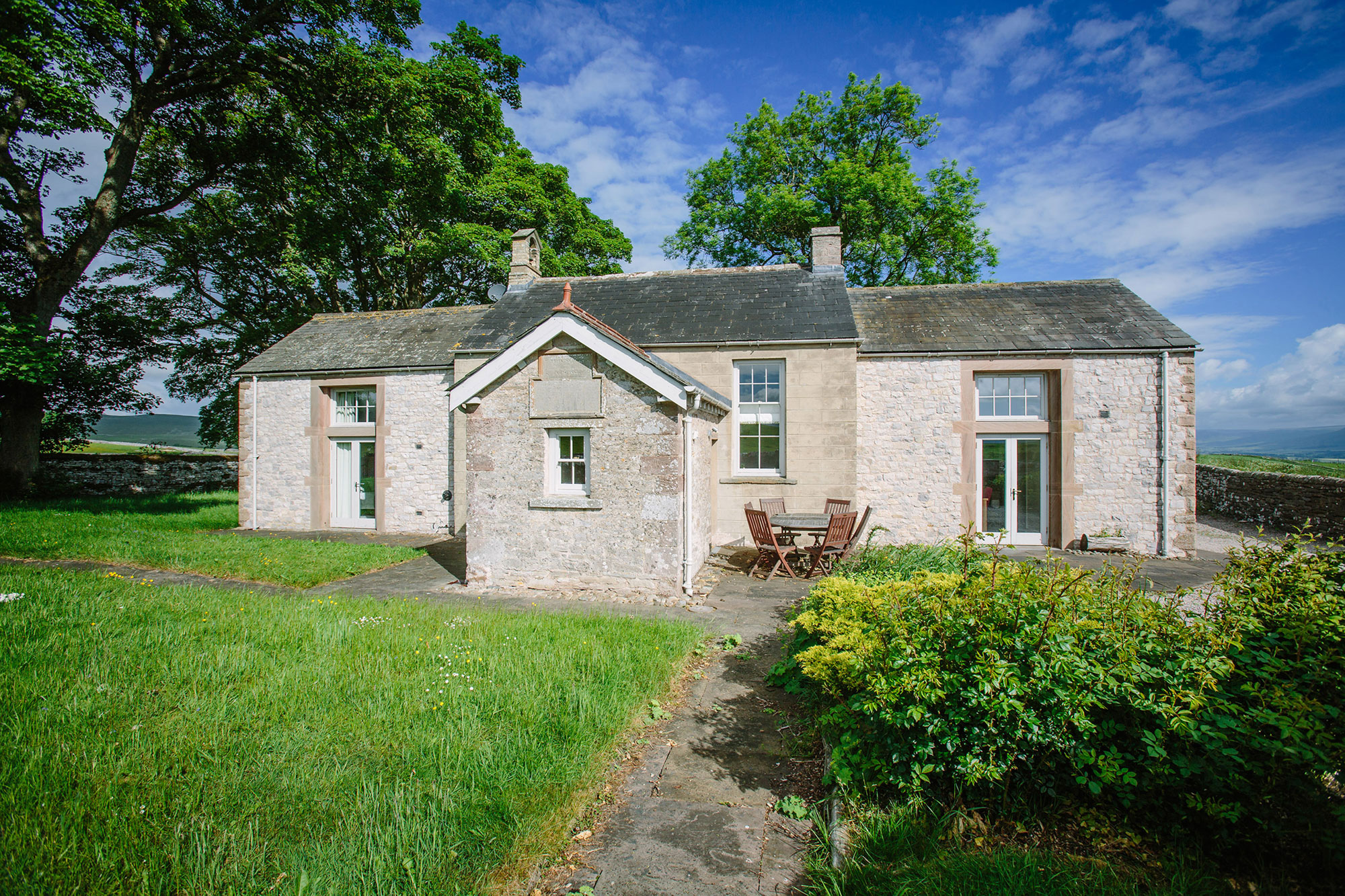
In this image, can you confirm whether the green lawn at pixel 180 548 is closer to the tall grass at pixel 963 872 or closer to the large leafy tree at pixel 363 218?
the tall grass at pixel 963 872

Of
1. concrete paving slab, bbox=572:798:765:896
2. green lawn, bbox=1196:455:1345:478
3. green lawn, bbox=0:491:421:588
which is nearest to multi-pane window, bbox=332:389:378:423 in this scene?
green lawn, bbox=0:491:421:588

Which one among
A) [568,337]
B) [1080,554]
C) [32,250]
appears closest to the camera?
[568,337]

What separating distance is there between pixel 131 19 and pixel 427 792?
2394cm

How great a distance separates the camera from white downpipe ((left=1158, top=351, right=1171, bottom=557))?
36.6 ft

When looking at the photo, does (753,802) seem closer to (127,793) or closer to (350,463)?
(127,793)

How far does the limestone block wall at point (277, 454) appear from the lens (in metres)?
14.4

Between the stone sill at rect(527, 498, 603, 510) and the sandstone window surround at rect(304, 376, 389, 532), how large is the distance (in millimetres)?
7950

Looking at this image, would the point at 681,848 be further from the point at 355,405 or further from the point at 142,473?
the point at 142,473

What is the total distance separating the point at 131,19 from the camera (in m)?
15.7

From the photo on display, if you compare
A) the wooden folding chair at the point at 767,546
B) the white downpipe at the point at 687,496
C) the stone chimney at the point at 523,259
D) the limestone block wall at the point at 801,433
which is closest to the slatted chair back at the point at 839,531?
the wooden folding chair at the point at 767,546

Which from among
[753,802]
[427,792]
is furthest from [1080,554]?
[427,792]

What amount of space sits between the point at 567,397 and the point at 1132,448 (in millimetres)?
11819

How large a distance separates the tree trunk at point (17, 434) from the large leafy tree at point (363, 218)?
18.6 feet

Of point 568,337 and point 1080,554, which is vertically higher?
point 568,337
